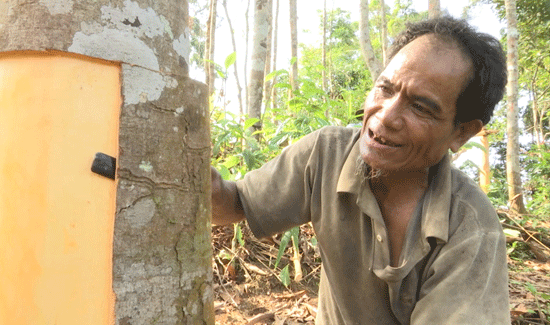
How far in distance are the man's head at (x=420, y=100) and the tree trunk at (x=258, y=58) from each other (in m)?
2.82

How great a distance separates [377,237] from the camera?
1491mm

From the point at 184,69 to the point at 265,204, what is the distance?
81 cm

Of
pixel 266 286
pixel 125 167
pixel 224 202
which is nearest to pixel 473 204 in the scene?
pixel 224 202

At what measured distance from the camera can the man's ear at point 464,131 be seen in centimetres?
162

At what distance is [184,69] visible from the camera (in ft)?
3.15

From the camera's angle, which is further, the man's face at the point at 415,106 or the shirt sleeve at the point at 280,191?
the shirt sleeve at the point at 280,191

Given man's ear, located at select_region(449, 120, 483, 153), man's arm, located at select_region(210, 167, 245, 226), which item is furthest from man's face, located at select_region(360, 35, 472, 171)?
man's arm, located at select_region(210, 167, 245, 226)

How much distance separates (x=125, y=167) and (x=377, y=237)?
3.19ft

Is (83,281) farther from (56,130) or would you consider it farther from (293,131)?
(293,131)

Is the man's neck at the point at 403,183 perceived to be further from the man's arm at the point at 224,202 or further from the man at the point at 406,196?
the man's arm at the point at 224,202

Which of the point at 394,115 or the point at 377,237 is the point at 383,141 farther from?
the point at 377,237

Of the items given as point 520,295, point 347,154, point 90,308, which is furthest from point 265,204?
point 520,295

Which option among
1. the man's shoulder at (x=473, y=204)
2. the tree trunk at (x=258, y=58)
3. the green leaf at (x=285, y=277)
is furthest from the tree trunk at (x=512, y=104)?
the man's shoulder at (x=473, y=204)

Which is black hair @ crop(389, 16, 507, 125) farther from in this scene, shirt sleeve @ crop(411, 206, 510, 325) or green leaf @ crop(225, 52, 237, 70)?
green leaf @ crop(225, 52, 237, 70)
